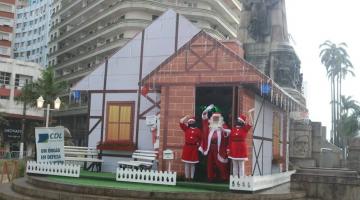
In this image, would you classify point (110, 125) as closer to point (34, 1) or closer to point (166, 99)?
point (166, 99)

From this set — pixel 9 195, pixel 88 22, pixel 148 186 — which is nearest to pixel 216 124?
pixel 148 186

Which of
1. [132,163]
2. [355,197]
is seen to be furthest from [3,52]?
[355,197]

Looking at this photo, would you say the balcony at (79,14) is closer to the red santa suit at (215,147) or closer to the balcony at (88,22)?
the balcony at (88,22)

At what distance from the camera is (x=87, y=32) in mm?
65688

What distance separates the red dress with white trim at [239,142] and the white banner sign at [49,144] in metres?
5.59

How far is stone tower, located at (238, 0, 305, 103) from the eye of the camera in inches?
836

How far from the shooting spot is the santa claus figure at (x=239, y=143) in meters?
11.9

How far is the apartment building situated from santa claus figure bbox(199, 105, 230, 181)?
39.3 m

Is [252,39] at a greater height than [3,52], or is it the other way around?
[3,52]

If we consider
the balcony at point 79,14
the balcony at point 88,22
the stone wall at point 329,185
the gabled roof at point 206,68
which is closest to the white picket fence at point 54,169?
the gabled roof at point 206,68

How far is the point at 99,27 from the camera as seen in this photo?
61906mm

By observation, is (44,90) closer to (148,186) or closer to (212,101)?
(212,101)

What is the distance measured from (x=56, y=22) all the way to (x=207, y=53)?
222ft

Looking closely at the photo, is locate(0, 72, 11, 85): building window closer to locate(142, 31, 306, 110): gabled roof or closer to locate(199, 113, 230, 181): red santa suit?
locate(142, 31, 306, 110): gabled roof
